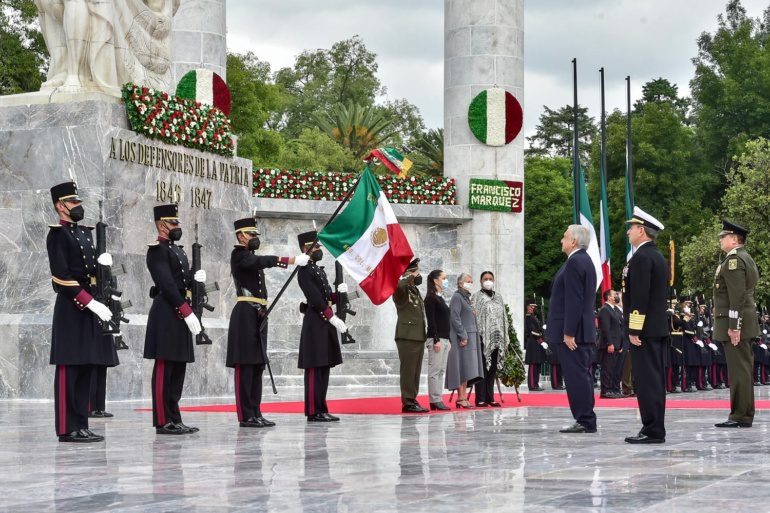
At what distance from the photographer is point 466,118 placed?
2903 cm

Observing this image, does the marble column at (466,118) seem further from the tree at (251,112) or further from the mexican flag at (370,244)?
the tree at (251,112)

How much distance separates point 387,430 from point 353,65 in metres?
61.8

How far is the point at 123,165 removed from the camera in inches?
652

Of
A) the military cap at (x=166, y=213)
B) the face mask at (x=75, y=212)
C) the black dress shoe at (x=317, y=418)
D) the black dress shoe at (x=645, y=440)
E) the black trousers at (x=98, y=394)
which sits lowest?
the black dress shoe at (x=645, y=440)

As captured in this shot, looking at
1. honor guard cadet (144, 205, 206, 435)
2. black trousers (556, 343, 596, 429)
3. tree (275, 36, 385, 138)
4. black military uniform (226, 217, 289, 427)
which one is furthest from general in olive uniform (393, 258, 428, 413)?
tree (275, 36, 385, 138)

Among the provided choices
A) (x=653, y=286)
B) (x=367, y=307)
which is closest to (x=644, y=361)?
(x=653, y=286)

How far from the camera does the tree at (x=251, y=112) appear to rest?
48.8m

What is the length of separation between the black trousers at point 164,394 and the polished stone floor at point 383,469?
21 cm

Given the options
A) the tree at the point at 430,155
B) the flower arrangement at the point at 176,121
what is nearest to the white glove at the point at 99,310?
the flower arrangement at the point at 176,121

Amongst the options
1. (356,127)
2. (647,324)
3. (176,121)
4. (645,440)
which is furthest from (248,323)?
(356,127)

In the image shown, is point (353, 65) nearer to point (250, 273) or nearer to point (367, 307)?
point (367, 307)

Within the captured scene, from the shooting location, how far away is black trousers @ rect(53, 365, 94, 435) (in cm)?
1020

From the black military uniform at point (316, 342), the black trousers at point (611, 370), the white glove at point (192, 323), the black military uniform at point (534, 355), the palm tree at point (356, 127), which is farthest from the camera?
the palm tree at point (356, 127)

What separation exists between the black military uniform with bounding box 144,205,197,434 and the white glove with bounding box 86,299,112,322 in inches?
37.7
